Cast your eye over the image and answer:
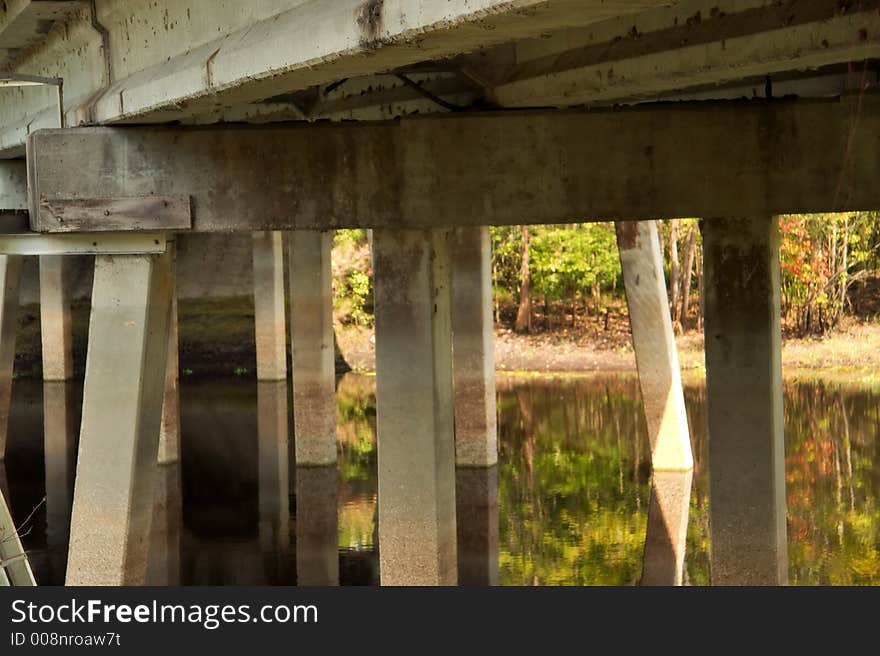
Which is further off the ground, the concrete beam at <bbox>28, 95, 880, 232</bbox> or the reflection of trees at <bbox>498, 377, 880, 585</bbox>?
the concrete beam at <bbox>28, 95, 880, 232</bbox>

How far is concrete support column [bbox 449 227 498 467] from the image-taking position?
19141 mm

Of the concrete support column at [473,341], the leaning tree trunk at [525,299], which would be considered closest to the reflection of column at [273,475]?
the concrete support column at [473,341]

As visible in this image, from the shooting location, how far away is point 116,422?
11.0m

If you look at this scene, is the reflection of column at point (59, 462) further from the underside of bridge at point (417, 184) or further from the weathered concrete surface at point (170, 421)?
the underside of bridge at point (417, 184)

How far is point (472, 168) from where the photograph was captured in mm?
10320

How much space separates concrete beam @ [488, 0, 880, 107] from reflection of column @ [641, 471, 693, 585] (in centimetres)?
613

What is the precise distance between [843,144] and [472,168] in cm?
265

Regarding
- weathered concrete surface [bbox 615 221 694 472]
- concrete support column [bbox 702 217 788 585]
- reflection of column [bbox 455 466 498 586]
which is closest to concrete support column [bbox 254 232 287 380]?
reflection of column [bbox 455 466 498 586]

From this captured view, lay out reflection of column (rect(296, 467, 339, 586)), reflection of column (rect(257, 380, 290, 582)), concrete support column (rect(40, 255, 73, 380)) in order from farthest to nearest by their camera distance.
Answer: concrete support column (rect(40, 255, 73, 380))
reflection of column (rect(257, 380, 290, 582))
reflection of column (rect(296, 467, 339, 586))

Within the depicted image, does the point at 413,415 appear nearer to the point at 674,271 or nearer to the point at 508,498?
the point at 508,498

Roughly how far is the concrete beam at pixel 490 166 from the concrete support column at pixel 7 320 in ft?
33.8

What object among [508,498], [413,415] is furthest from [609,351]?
[413,415]

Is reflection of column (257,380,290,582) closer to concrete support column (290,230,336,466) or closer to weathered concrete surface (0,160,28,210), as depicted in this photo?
concrete support column (290,230,336,466)

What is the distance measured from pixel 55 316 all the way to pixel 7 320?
24.0 ft
